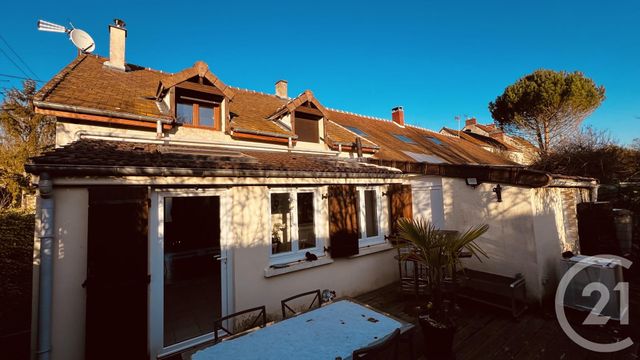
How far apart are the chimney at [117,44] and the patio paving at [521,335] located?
12.4 meters

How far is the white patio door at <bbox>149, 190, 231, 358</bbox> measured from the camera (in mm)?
4895

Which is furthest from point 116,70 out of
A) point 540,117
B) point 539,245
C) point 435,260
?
point 540,117

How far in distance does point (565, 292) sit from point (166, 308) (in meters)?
9.57

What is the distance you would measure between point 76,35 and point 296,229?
11.0 metres

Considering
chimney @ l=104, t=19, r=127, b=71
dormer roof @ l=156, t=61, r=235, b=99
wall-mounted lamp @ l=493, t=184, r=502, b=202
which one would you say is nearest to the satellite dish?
chimney @ l=104, t=19, r=127, b=71

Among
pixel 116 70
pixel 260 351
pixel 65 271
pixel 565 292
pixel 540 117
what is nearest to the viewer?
pixel 260 351

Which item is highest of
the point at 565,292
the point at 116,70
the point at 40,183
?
the point at 116,70

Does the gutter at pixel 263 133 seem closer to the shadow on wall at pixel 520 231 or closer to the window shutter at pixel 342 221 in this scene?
the window shutter at pixel 342 221

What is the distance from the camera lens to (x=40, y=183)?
156 inches

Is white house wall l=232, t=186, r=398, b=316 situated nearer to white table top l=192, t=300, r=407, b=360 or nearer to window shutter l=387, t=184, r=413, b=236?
white table top l=192, t=300, r=407, b=360

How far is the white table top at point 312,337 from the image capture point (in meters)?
3.15

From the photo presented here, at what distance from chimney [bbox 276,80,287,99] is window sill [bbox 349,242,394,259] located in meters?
10.3

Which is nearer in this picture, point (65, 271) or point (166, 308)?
point (65, 271)

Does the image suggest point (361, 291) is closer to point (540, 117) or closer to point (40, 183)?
point (40, 183)
